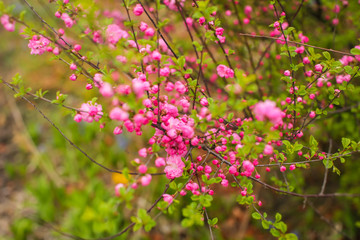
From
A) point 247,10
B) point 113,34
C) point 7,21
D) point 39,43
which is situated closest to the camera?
point 7,21

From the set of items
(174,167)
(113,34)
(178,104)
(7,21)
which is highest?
(7,21)

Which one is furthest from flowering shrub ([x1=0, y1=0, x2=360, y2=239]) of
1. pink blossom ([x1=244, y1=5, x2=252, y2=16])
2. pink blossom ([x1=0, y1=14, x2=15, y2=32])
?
pink blossom ([x1=244, y1=5, x2=252, y2=16])

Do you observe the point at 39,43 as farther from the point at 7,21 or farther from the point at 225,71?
the point at 225,71

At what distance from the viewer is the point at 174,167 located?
101 cm

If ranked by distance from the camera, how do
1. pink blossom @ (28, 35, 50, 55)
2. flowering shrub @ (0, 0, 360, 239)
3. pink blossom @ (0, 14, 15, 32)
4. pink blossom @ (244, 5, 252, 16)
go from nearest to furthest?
flowering shrub @ (0, 0, 360, 239) < pink blossom @ (0, 14, 15, 32) < pink blossom @ (28, 35, 50, 55) < pink blossom @ (244, 5, 252, 16)

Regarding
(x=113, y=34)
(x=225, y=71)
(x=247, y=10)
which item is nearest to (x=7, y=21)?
(x=113, y=34)

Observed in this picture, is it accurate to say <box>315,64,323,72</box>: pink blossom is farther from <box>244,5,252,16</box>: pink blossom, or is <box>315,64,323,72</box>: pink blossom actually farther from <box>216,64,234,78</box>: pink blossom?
<box>244,5,252,16</box>: pink blossom

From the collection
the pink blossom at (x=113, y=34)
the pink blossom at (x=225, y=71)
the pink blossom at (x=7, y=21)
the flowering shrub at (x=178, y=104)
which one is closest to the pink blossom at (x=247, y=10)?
the flowering shrub at (x=178, y=104)

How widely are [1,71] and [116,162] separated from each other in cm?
392

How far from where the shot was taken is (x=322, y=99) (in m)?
1.63

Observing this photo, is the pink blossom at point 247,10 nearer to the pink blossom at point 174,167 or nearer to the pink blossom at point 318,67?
the pink blossom at point 318,67

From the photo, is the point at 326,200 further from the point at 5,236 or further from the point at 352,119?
the point at 5,236

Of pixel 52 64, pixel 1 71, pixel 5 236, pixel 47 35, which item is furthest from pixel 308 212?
pixel 1 71

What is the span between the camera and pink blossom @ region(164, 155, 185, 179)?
1.01 m
